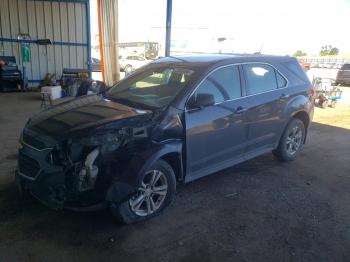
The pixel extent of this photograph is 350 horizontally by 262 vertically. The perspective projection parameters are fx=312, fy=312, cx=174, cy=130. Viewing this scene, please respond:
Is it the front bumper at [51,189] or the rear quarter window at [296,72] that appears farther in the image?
the rear quarter window at [296,72]

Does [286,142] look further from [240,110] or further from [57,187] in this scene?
[57,187]

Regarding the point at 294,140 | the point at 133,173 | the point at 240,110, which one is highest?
the point at 240,110

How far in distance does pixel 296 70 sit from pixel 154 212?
3337mm

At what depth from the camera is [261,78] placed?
444 centimetres

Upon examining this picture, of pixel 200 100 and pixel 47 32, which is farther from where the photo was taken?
pixel 47 32

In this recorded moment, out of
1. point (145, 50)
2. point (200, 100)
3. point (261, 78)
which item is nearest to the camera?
point (200, 100)

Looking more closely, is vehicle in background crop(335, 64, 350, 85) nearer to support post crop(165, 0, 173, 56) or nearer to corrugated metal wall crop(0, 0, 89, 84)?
support post crop(165, 0, 173, 56)

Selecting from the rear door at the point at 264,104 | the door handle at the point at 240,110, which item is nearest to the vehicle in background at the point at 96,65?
the rear door at the point at 264,104

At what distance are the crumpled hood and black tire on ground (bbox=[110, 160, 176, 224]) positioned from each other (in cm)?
56

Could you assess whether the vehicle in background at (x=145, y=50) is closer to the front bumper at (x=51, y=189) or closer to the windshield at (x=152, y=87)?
Answer: the windshield at (x=152, y=87)

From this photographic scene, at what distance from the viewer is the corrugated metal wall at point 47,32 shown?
40.1 feet

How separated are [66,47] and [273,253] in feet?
41.6

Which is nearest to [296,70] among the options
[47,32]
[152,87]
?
[152,87]

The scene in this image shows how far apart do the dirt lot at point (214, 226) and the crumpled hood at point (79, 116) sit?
38.2 inches
